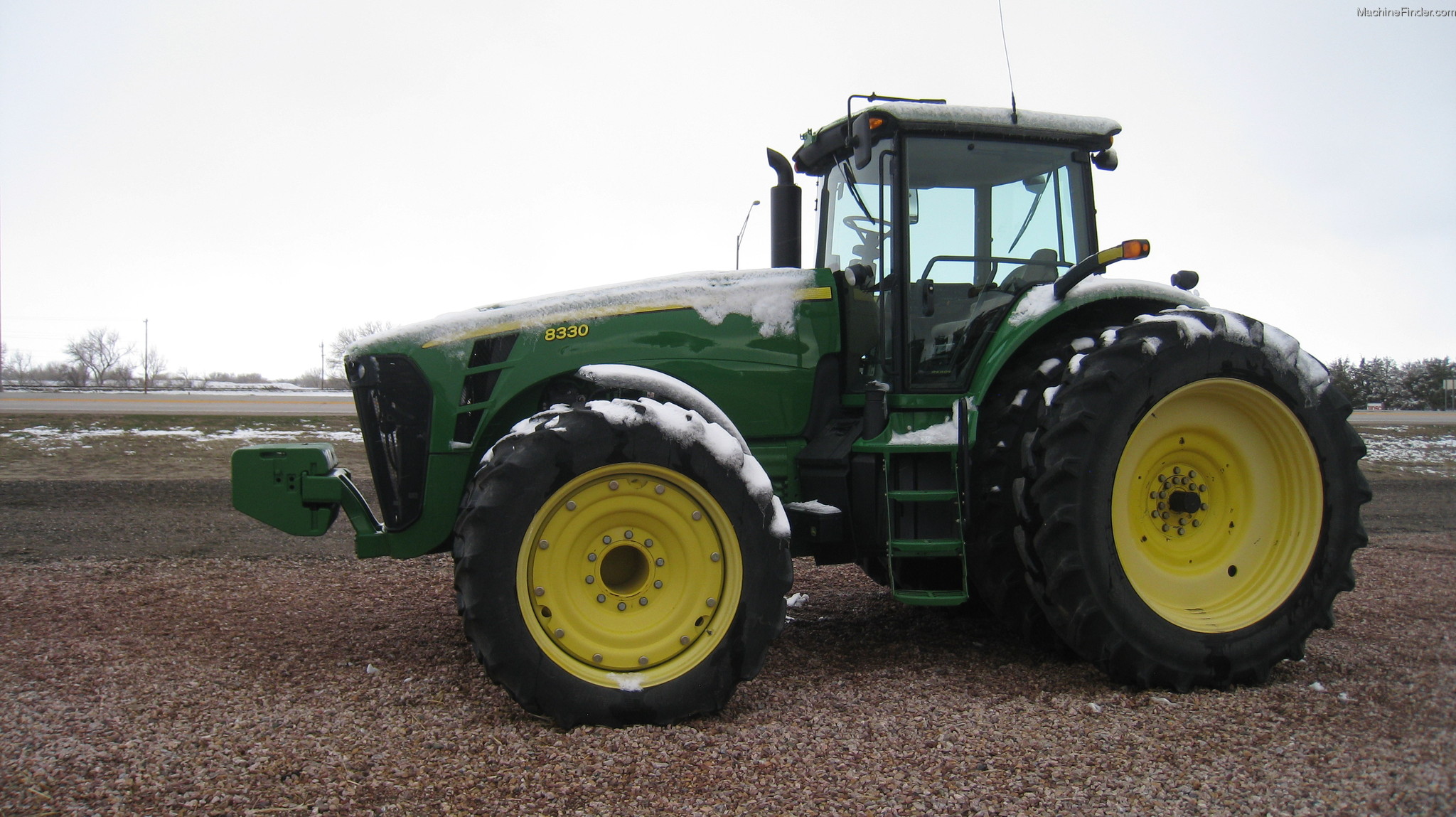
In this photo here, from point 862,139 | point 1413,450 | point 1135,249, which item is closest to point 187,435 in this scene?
point 862,139

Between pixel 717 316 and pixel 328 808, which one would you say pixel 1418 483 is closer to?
pixel 717 316

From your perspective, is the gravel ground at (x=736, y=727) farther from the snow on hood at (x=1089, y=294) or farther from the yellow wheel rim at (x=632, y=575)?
the snow on hood at (x=1089, y=294)

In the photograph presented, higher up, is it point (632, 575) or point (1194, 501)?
point (1194, 501)

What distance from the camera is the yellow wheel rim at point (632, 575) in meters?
3.28

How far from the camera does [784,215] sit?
4648mm

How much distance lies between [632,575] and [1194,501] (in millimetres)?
2375

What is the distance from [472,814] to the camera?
2482 mm

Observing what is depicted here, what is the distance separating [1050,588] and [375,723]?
2.55 metres

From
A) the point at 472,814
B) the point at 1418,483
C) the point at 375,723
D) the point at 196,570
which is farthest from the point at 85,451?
the point at 1418,483

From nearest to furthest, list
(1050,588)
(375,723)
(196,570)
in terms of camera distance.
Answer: (375,723), (1050,588), (196,570)

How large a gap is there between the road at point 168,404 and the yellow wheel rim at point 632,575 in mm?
18603

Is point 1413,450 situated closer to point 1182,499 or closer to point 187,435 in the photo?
point 1182,499

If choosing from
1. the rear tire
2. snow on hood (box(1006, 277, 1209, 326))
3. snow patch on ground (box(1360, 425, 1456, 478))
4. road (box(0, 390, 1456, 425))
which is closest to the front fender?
snow on hood (box(1006, 277, 1209, 326))

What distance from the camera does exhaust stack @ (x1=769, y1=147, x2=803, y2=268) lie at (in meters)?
4.61
